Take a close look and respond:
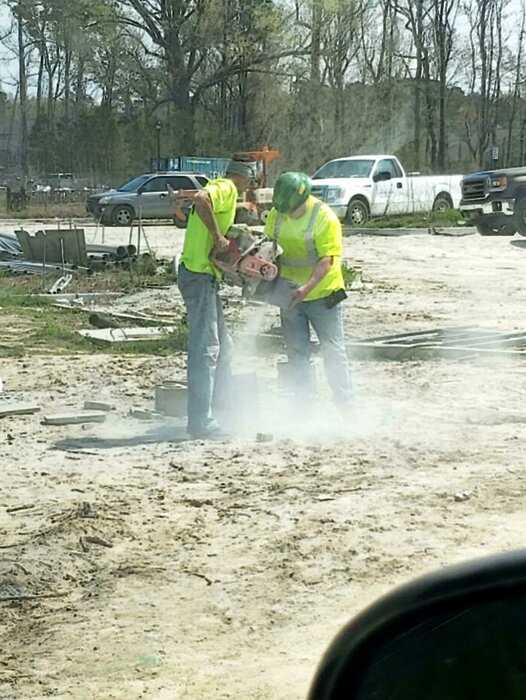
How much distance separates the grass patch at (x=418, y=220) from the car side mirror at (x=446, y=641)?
30166 mm

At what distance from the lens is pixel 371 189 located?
3372 cm

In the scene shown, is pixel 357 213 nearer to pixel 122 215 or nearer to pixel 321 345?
pixel 122 215

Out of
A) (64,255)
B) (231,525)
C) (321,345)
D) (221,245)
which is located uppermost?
(221,245)

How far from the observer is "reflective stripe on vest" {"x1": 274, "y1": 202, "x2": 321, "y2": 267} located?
8586mm

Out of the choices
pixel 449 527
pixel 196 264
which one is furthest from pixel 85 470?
pixel 449 527

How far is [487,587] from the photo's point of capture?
5.73ft

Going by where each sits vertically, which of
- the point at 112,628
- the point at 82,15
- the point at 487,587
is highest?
the point at 82,15

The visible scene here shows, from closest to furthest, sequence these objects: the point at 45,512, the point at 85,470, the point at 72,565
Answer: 1. the point at 72,565
2. the point at 45,512
3. the point at 85,470

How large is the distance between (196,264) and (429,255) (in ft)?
54.2

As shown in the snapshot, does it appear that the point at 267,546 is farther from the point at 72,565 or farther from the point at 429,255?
the point at 429,255

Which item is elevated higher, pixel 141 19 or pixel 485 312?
pixel 141 19

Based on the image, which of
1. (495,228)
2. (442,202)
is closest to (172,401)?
(495,228)

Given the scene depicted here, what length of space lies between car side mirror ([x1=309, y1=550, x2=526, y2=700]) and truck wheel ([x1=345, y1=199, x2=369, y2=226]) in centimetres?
3151

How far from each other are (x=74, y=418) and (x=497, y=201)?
62.8 feet
